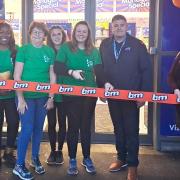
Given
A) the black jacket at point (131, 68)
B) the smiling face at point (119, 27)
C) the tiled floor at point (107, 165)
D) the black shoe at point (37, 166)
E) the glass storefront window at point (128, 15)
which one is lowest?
the tiled floor at point (107, 165)

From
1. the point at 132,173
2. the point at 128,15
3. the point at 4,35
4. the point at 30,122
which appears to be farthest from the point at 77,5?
the point at 132,173

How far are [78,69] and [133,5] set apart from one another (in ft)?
5.85

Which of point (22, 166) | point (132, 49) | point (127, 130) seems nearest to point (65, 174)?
point (22, 166)

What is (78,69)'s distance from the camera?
468 cm

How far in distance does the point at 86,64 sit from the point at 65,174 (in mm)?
1370

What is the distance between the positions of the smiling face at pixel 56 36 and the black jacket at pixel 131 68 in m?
0.76

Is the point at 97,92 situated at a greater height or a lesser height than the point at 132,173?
greater

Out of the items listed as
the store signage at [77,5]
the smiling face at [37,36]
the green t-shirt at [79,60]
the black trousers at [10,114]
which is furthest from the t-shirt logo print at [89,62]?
the store signage at [77,5]

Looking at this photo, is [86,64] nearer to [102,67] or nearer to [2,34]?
[102,67]

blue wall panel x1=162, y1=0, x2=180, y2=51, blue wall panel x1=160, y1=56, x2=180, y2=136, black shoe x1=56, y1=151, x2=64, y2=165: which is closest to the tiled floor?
black shoe x1=56, y1=151, x2=64, y2=165

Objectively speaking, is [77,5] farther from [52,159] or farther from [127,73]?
[52,159]

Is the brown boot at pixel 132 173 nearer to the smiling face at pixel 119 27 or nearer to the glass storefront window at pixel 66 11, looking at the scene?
the smiling face at pixel 119 27

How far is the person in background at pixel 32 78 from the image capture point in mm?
4492

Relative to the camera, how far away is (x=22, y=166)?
4.73 meters
